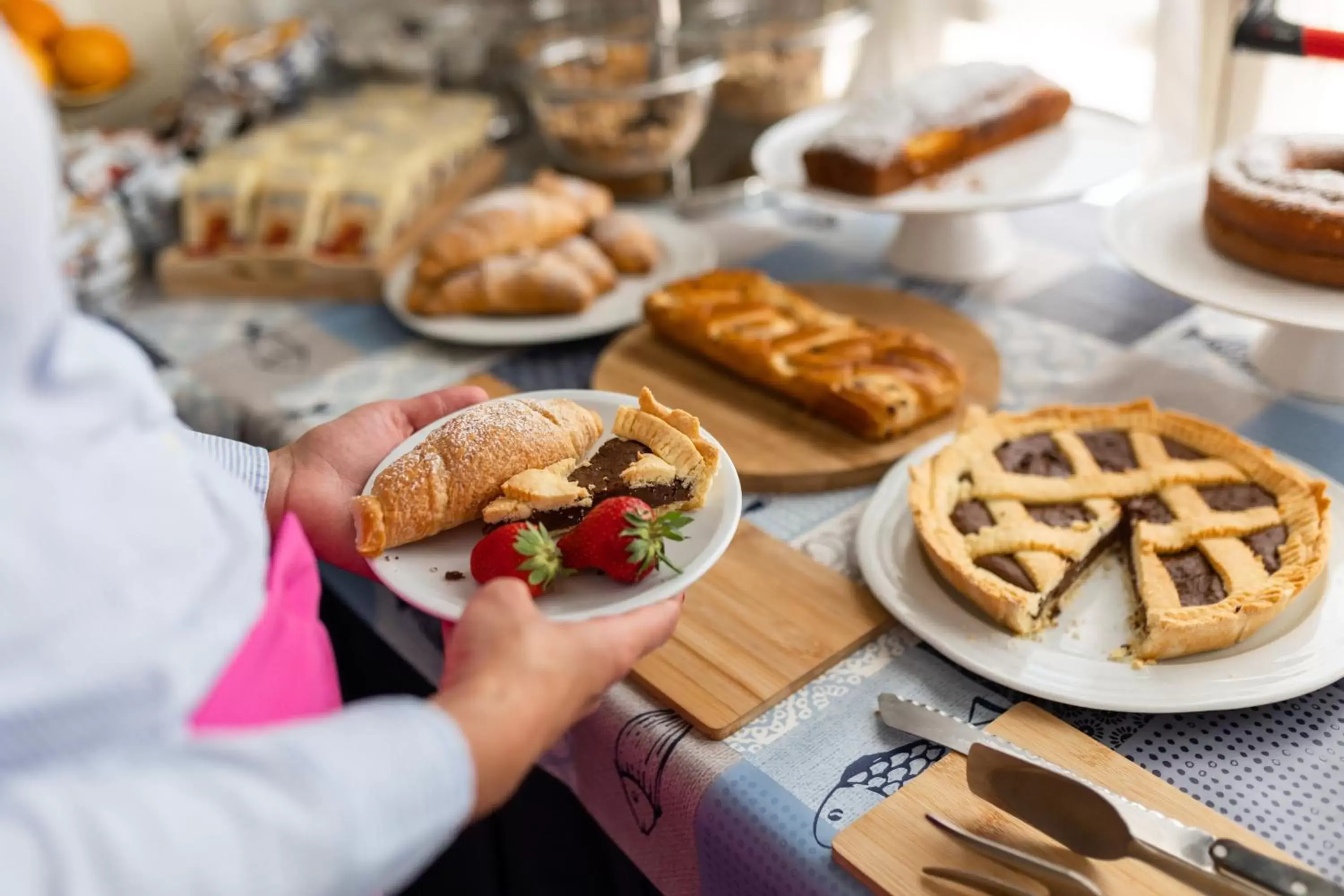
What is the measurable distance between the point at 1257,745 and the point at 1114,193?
1.64 m

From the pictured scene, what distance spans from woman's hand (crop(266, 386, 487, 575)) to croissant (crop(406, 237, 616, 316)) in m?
0.47

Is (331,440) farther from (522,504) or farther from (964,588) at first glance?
(964,588)

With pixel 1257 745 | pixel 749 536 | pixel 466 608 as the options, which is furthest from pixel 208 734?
pixel 1257 745

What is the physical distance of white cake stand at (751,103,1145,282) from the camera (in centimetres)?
135

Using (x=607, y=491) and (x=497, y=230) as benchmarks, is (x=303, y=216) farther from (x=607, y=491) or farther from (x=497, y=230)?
(x=607, y=491)

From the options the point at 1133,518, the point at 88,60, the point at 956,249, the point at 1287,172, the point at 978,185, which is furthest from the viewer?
the point at 88,60

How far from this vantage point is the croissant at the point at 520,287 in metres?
1.43

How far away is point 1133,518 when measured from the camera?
3.18 feet

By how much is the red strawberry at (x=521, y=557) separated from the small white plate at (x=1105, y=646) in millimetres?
309

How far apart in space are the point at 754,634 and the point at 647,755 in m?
0.13

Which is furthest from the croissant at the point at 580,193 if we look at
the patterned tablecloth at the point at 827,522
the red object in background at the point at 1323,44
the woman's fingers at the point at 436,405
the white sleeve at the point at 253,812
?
the white sleeve at the point at 253,812

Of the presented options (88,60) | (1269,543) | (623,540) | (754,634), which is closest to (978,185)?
(1269,543)

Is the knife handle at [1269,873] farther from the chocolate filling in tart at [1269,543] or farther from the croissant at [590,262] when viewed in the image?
the croissant at [590,262]

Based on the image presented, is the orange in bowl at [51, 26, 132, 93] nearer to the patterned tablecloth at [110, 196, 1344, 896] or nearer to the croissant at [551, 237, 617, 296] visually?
the patterned tablecloth at [110, 196, 1344, 896]
